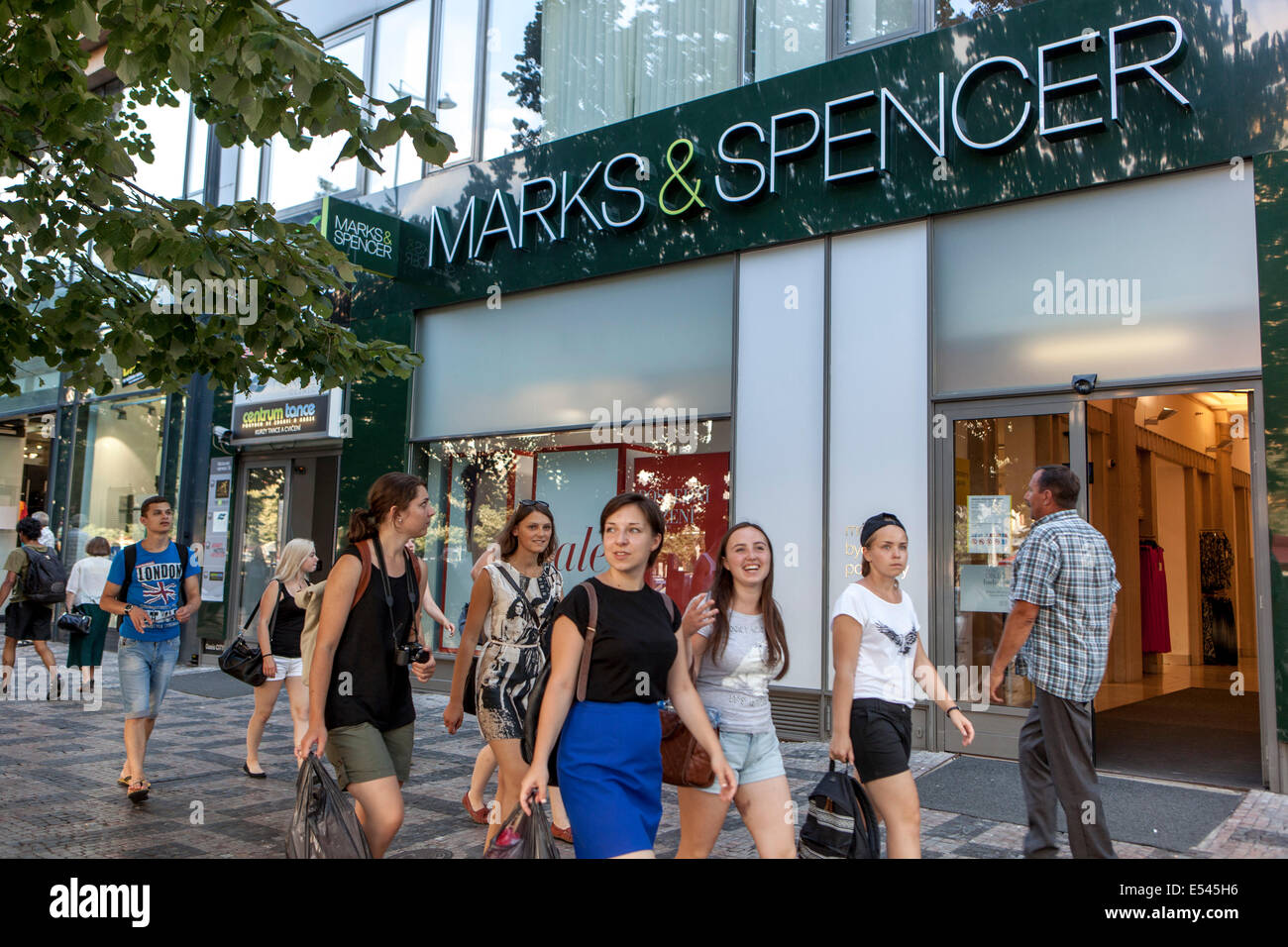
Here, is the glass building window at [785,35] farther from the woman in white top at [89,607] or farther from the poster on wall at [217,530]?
the poster on wall at [217,530]

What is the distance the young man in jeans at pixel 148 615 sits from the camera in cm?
670

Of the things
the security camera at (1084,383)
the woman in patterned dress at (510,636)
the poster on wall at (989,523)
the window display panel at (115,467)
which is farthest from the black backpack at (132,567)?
the window display panel at (115,467)

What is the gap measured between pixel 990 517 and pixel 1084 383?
127 centimetres

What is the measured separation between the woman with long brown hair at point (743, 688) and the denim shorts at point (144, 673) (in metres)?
4.28

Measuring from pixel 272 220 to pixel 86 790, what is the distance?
388 cm

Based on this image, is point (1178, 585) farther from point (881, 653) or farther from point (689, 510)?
point (881, 653)

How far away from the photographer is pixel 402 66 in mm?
13453

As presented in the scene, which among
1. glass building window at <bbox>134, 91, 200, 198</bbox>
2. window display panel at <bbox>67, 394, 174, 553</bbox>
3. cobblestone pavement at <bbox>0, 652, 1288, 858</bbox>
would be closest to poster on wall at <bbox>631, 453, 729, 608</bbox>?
cobblestone pavement at <bbox>0, 652, 1288, 858</bbox>

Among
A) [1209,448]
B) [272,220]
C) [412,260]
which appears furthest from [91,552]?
[1209,448]

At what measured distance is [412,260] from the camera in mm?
12406

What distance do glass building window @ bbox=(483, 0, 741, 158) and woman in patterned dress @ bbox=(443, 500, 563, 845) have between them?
663cm

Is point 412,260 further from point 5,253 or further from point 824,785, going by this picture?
point 824,785

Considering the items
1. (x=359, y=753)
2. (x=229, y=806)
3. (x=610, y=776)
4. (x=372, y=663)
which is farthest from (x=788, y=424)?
(x=610, y=776)
